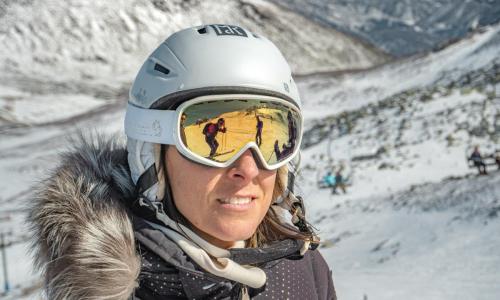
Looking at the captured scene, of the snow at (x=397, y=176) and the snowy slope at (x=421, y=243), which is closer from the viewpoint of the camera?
the snowy slope at (x=421, y=243)

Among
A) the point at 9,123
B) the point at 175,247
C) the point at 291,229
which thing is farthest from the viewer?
the point at 9,123

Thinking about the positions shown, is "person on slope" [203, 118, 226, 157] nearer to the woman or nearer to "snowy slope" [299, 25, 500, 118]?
the woman

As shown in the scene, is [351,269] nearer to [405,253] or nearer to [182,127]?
[405,253]

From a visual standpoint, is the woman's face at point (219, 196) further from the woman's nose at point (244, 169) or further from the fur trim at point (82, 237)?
the fur trim at point (82, 237)

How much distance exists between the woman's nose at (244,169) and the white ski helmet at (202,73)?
0.26 metres

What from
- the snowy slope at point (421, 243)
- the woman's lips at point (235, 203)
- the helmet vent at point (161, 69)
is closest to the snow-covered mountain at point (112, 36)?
the snowy slope at point (421, 243)

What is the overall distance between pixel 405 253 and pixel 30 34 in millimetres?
83828

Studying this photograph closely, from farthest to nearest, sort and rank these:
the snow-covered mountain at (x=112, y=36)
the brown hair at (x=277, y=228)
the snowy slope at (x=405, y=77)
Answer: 1. the snow-covered mountain at (x=112, y=36)
2. the snowy slope at (x=405, y=77)
3. the brown hair at (x=277, y=228)

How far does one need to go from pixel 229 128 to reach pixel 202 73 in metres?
0.24

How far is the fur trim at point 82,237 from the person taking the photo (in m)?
2.11

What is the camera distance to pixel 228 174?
7.39ft

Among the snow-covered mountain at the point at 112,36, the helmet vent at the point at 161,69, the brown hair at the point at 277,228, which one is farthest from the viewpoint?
the snow-covered mountain at the point at 112,36

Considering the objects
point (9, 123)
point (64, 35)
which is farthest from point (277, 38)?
point (9, 123)

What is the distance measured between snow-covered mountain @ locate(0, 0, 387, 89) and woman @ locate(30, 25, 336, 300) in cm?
7909
